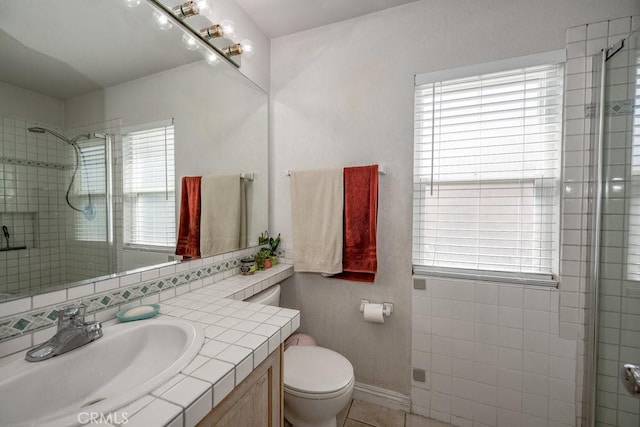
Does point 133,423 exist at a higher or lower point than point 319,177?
lower

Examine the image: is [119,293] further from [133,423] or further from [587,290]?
[587,290]

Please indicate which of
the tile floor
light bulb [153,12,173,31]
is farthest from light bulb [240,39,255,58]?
the tile floor

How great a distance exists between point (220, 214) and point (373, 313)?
1.13m

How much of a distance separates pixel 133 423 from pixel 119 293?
650 mm

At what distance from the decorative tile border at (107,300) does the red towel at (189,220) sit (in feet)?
0.36

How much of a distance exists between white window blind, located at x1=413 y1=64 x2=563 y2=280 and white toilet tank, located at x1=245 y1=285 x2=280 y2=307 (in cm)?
91

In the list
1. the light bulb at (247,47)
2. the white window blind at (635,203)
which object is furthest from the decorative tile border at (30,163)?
the white window blind at (635,203)

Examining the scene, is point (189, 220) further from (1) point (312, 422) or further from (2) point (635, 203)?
A: (2) point (635, 203)

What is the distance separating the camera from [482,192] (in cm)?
147

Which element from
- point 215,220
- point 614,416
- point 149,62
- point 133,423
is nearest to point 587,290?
point 614,416

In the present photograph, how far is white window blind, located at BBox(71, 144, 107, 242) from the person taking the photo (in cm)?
89

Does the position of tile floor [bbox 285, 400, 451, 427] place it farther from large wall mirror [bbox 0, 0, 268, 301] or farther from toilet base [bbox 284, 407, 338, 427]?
large wall mirror [bbox 0, 0, 268, 301]

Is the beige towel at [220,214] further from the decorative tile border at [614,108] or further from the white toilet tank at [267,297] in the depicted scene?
the decorative tile border at [614,108]

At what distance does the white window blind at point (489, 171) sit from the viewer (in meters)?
1.37
